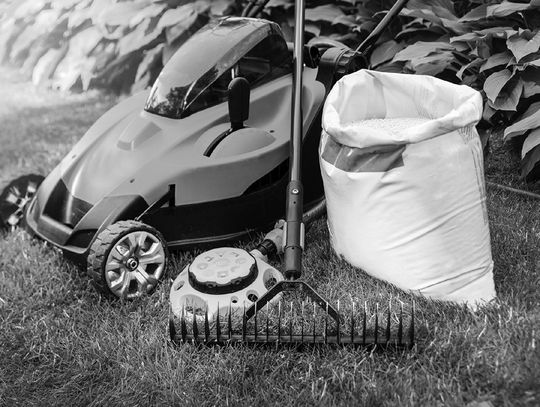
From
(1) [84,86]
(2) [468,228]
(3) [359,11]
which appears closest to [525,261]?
(2) [468,228]

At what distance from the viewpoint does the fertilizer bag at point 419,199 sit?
2262 millimetres

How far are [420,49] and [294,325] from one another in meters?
1.75

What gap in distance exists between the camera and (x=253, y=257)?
8.03 feet

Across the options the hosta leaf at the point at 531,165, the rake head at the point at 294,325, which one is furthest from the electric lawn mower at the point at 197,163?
the hosta leaf at the point at 531,165

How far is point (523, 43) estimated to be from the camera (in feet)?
10.5

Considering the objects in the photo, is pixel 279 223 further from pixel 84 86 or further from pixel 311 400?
pixel 84 86

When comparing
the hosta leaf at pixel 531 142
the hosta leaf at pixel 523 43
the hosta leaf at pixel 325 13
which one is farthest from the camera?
the hosta leaf at pixel 325 13

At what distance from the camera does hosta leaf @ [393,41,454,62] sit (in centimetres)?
347

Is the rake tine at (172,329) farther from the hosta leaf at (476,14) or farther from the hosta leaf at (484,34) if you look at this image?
the hosta leaf at (476,14)

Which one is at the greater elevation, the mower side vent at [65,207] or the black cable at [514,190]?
the mower side vent at [65,207]

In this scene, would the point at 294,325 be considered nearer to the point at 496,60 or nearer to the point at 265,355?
the point at 265,355

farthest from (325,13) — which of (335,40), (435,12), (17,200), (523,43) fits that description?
(17,200)

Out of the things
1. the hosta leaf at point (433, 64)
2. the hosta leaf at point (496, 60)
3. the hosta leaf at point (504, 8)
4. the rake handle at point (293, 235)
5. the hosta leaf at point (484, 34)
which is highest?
the rake handle at point (293, 235)

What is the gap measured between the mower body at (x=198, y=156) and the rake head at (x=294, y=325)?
0.47 meters
